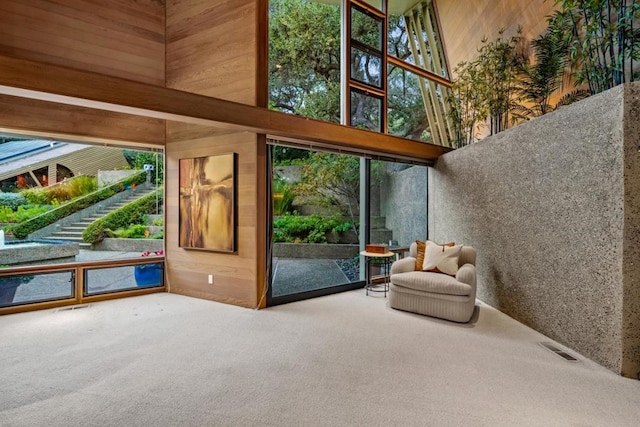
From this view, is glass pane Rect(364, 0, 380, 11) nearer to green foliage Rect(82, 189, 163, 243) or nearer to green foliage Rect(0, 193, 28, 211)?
green foliage Rect(82, 189, 163, 243)

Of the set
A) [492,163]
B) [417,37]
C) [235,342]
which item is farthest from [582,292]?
[417,37]

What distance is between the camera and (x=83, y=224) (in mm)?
4629

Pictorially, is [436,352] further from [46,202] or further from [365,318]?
[46,202]

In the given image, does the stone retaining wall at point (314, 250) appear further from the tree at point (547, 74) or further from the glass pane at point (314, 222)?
the tree at point (547, 74)

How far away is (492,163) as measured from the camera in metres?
4.17

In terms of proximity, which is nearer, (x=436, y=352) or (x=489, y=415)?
(x=489, y=415)

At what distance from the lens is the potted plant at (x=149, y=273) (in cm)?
479

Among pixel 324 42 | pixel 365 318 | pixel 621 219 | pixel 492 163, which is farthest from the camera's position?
pixel 324 42

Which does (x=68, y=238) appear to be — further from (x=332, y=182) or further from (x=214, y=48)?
(x=332, y=182)

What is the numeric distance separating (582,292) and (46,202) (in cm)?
621

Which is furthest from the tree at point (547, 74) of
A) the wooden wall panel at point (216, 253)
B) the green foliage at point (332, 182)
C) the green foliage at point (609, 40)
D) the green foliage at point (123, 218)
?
the green foliage at point (123, 218)

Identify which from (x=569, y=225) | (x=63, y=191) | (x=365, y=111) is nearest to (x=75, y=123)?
(x=63, y=191)

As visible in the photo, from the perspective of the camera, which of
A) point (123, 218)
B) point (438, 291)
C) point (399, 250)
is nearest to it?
point (438, 291)

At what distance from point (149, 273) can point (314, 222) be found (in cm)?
259
